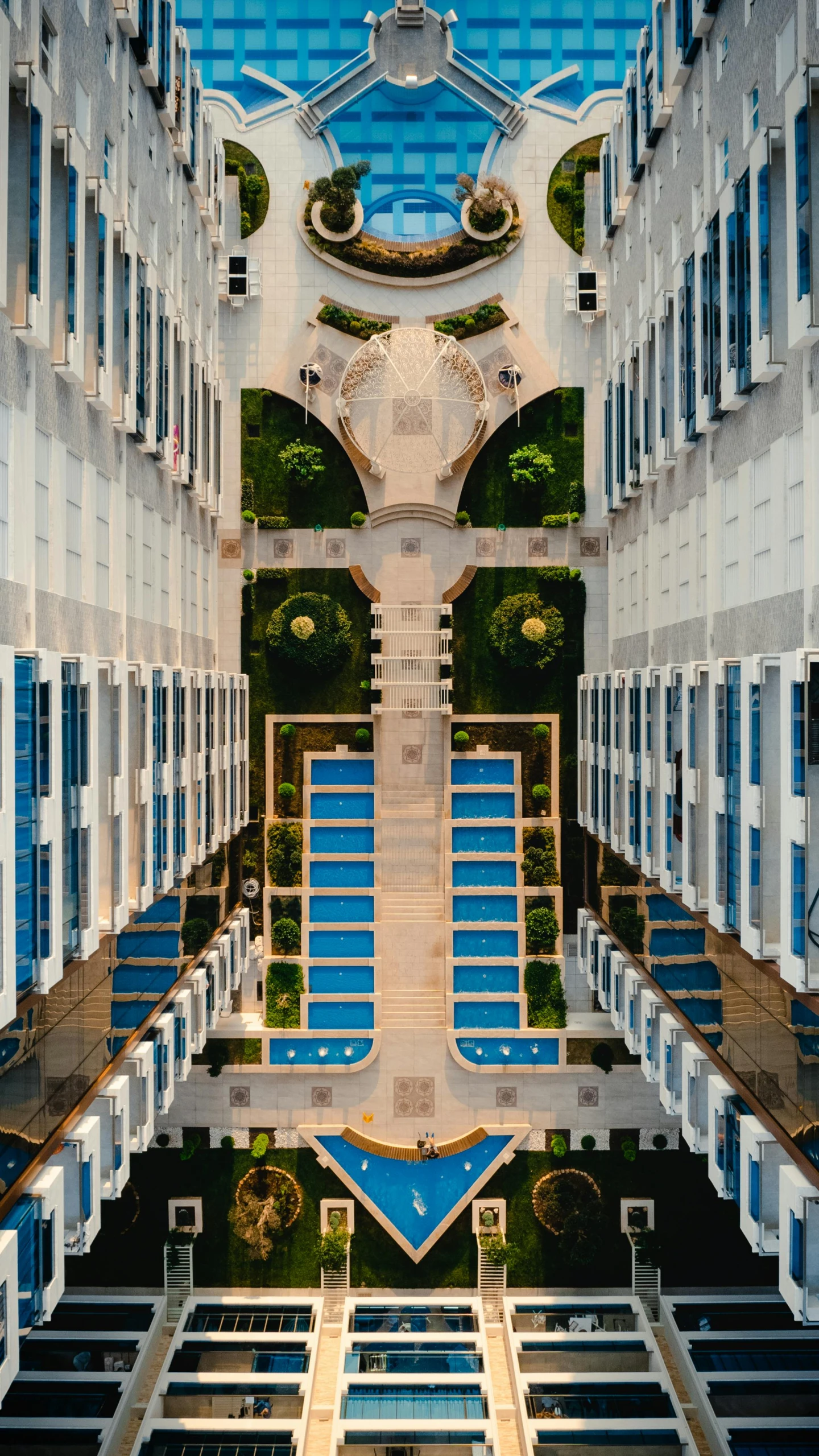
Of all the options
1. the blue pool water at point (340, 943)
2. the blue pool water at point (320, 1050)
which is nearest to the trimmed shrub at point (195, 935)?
the blue pool water at point (340, 943)

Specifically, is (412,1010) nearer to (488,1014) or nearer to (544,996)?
(488,1014)

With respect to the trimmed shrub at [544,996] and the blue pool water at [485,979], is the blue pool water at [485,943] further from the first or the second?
the trimmed shrub at [544,996]

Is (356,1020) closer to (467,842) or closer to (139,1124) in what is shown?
(467,842)

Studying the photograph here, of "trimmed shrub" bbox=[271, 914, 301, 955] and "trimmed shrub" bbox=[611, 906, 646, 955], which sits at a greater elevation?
"trimmed shrub" bbox=[611, 906, 646, 955]

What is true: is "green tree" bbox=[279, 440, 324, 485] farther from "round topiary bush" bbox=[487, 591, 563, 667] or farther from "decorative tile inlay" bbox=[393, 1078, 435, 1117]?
"decorative tile inlay" bbox=[393, 1078, 435, 1117]

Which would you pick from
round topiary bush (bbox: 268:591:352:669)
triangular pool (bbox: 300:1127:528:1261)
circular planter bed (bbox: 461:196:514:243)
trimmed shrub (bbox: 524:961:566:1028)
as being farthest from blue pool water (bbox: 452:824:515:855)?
circular planter bed (bbox: 461:196:514:243)

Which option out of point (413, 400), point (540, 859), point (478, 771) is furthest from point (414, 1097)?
point (413, 400)

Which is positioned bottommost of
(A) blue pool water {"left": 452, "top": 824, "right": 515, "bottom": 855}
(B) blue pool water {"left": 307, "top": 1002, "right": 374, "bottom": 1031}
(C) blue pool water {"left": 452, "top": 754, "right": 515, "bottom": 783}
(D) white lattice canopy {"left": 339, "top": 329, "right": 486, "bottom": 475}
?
(B) blue pool water {"left": 307, "top": 1002, "right": 374, "bottom": 1031}
